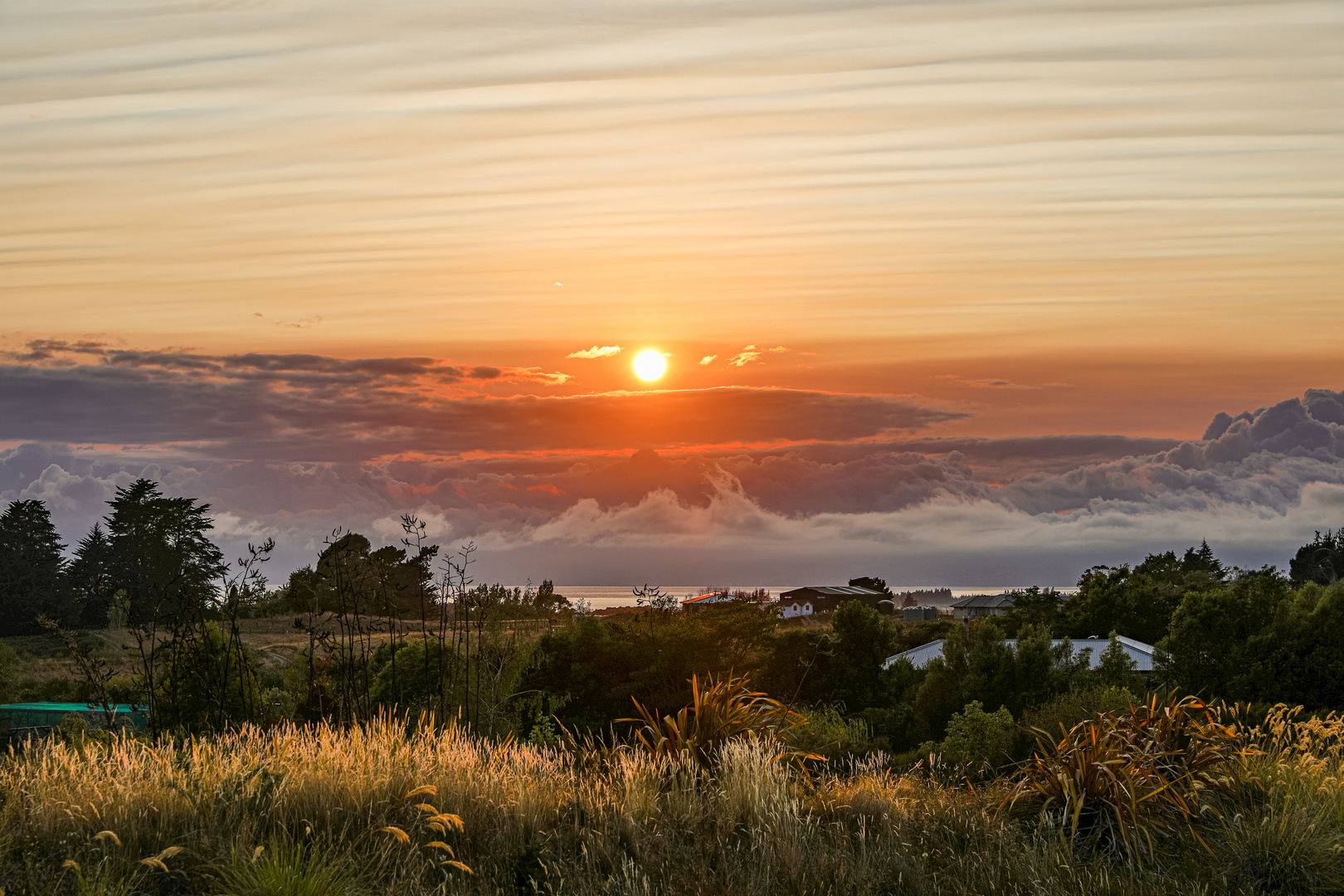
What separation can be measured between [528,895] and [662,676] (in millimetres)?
18832

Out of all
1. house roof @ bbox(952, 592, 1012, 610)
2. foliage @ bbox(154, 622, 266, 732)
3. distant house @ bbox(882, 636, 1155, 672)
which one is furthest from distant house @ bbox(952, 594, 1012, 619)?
foliage @ bbox(154, 622, 266, 732)

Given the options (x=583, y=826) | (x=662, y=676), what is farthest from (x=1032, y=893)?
(x=662, y=676)

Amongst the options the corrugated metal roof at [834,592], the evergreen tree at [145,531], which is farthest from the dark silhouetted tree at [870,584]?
the evergreen tree at [145,531]

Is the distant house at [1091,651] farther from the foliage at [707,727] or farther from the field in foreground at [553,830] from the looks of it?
the field in foreground at [553,830]

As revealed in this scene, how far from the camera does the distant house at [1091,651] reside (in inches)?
1497

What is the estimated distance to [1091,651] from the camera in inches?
1423

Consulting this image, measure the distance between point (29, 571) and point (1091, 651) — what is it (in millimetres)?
62810

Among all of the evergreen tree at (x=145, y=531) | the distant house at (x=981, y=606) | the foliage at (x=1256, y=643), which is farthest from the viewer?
the distant house at (x=981, y=606)

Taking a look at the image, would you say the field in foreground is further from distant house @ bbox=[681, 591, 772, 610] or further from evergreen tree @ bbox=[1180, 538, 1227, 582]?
evergreen tree @ bbox=[1180, 538, 1227, 582]

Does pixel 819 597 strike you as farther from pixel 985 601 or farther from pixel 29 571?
pixel 29 571

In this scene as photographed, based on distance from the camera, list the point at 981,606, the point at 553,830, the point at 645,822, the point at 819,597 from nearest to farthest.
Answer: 1. the point at 553,830
2. the point at 645,822
3. the point at 981,606
4. the point at 819,597

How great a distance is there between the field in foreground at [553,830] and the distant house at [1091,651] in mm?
26872

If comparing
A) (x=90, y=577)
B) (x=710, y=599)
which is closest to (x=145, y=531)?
(x=90, y=577)

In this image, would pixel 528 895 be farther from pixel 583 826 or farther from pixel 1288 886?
pixel 1288 886
